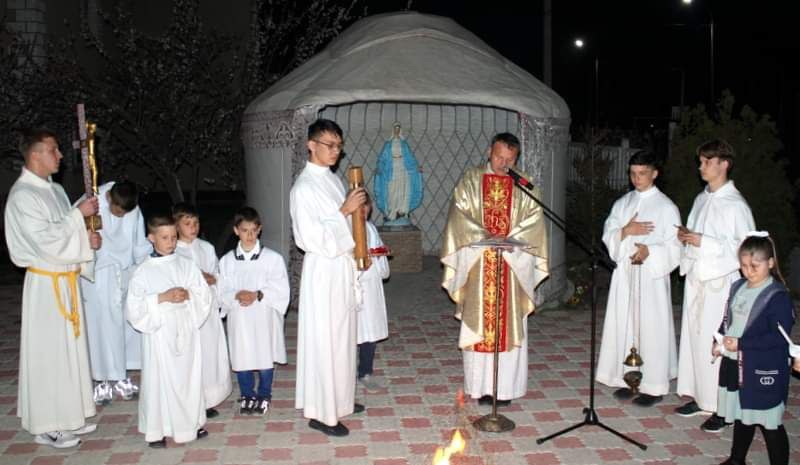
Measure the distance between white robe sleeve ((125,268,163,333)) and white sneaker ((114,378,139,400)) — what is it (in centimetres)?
145

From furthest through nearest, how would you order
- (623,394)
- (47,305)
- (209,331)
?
(623,394), (209,331), (47,305)

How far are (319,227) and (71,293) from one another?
5.48ft

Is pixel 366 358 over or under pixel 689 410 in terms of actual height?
over

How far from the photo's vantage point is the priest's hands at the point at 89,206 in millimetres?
4902

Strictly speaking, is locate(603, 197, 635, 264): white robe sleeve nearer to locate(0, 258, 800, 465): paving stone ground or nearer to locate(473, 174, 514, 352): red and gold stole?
locate(473, 174, 514, 352): red and gold stole

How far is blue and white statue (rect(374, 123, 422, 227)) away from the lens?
37.9 ft

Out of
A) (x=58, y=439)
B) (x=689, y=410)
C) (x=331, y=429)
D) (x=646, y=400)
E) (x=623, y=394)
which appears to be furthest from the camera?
(x=623, y=394)

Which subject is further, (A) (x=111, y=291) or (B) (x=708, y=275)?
(A) (x=111, y=291)

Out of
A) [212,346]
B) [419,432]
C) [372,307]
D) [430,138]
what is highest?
[430,138]

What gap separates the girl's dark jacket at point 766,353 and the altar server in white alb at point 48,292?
4053 mm

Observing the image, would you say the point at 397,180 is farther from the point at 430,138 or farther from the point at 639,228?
the point at 639,228

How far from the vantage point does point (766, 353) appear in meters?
4.32

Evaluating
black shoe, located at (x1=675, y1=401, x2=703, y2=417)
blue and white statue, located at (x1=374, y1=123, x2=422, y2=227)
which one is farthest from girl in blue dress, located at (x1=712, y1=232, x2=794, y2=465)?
blue and white statue, located at (x1=374, y1=123, x2=422, y2=227)

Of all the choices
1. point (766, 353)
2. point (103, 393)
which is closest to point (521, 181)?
point (766, 353)
